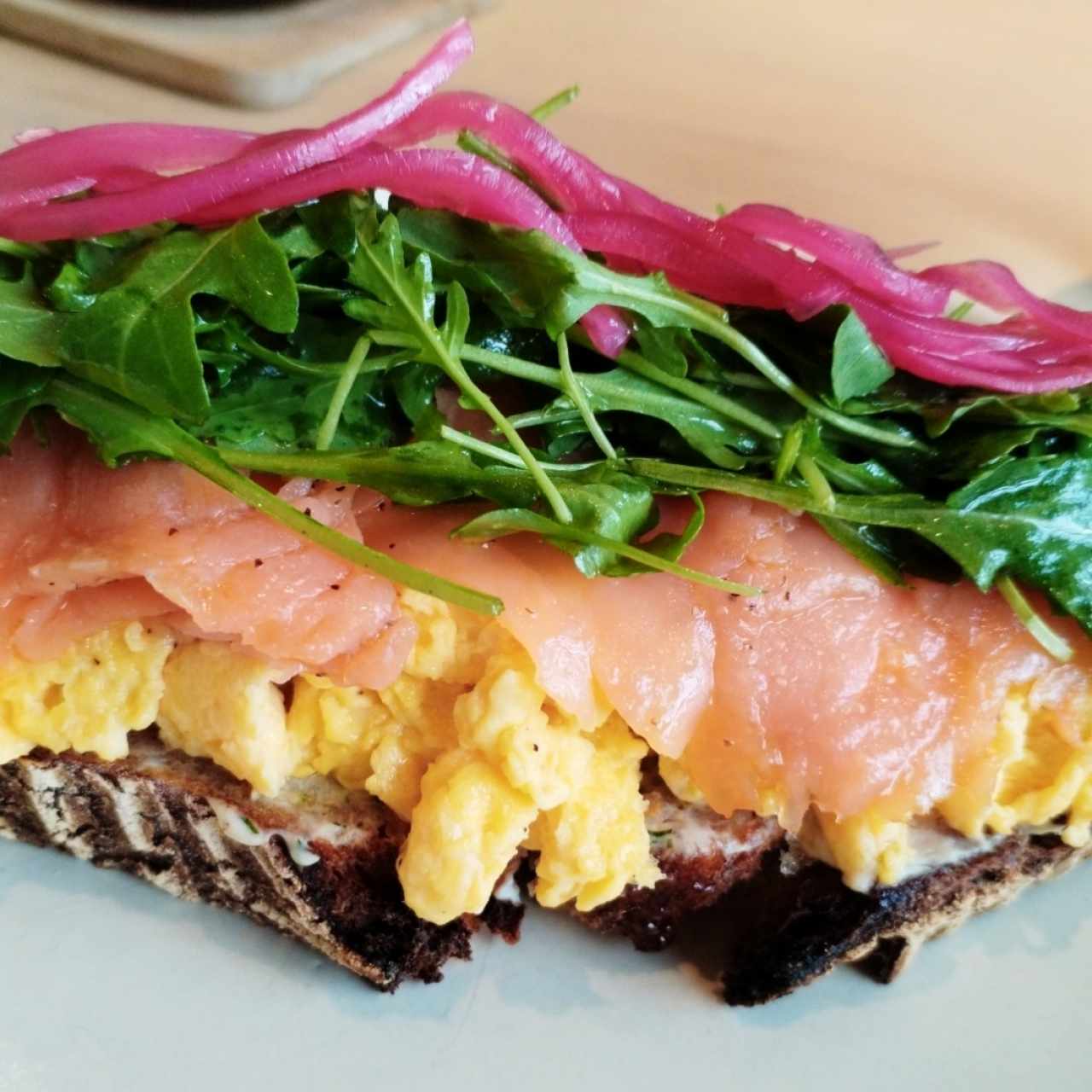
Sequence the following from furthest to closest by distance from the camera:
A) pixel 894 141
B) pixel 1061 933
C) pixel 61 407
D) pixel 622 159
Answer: pixel 894 141 < pixel 622 159 < pixel 1061 933 < pixel 61 407

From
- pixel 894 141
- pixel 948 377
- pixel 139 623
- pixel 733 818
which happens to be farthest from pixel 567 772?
pixel 894 141

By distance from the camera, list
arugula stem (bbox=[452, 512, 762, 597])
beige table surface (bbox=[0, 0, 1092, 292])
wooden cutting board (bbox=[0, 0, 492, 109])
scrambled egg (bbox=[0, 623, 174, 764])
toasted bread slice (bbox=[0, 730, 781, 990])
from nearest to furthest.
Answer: arugula stem (bbox=[452, 512, 762, 597]), scrambled egg (bbox=[0, 623, 174, 764]), toasted bread slice (bbox=[0, 730, 781, 990]), beige table surface (bbox=[0, 0, 1092, 292]), wooden cutting board (bbox=[0, 0, 492, 109])

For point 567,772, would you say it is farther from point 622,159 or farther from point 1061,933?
point 622,159

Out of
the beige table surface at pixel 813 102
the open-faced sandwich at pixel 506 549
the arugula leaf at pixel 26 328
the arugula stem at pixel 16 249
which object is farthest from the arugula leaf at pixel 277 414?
the beige table surface at pixel 813 102

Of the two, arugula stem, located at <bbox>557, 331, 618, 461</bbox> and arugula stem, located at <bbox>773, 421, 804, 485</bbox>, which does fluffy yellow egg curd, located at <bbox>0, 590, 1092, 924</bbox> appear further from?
arugula stem, located at <bbox>773, 421, 804, 485</bbox>

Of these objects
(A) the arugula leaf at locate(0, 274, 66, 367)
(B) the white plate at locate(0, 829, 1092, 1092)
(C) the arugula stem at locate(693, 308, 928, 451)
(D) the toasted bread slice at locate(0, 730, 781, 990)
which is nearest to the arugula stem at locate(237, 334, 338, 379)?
(A) the arugula leaf at locate(0, 274, 66, 367)

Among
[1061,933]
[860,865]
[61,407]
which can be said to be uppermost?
[61,407]

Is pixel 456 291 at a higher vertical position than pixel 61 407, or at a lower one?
higher

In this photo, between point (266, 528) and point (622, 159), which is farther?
point (622, 159)

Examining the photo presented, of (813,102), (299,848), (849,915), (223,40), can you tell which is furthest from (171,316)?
(813,102)
